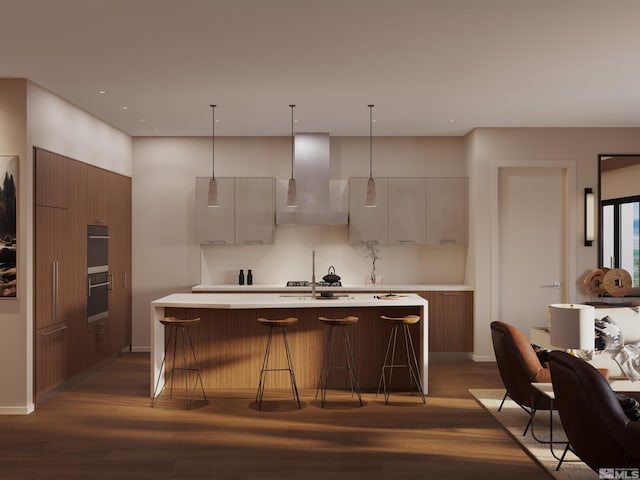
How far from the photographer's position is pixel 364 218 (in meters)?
8.42

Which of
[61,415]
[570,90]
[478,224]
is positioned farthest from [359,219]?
[61,415]

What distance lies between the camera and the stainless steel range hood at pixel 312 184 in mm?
8156

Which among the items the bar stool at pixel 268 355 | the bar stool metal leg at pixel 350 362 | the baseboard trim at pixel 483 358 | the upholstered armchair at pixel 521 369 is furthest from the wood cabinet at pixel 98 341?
the baseboard trim at pixel 483 358

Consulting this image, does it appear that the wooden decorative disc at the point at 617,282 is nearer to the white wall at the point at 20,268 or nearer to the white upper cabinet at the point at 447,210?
the white upper cabinet at the point at 447,210

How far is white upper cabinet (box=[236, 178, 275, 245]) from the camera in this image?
27.6 ft

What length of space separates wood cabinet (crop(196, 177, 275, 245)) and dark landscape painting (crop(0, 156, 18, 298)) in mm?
3132

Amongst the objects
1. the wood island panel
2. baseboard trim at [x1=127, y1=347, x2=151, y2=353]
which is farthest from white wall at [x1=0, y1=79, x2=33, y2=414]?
baseboard trim at [x1=127, y1=347, x2=151, y2=353]

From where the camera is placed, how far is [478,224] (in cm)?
796

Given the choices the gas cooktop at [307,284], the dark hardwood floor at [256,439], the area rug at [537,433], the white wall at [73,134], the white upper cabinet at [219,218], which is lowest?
the dark hardwood floor at [256,439]

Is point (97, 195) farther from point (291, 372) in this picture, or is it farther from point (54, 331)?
point (291, 372)

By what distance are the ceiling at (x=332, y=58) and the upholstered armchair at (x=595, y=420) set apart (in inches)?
87.6

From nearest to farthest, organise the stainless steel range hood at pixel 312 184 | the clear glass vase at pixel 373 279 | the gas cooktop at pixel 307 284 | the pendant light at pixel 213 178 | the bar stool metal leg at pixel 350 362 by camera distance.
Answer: the bar stool metal leg at pixel 350 362
the pendant light at pixel 213 178
the stainless steel range hood at pixel 312 184
the gas cooktop at pixel 307 284
the clear glass vase at pixel 373 279

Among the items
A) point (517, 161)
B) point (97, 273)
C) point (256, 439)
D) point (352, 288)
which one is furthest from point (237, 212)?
point (256, 439)

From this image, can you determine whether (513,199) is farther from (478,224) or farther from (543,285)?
(543,285)
